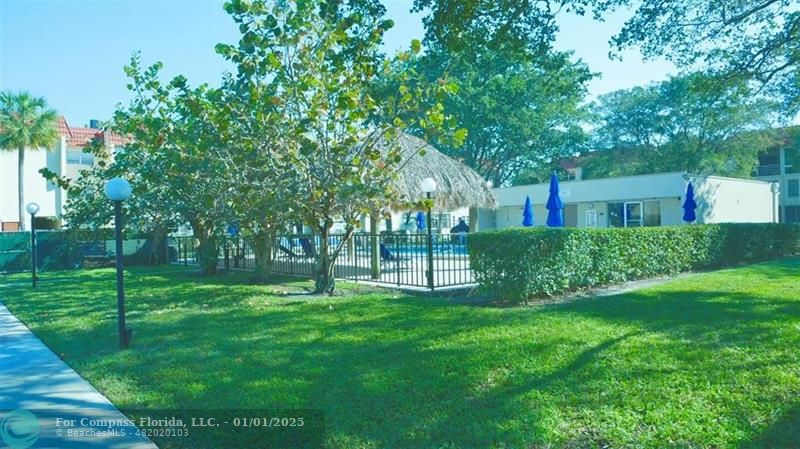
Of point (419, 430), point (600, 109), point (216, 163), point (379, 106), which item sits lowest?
point (419, 430)

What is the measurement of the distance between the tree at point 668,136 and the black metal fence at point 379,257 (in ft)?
91.2

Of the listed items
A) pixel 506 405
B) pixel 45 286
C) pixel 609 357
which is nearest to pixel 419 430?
pixel 506 405

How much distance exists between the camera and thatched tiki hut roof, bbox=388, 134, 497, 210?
15976mm

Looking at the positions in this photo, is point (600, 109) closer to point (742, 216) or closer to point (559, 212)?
point (742, 216)

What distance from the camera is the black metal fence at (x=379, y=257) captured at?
1137 centimetres

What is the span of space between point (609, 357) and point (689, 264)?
9.11 m

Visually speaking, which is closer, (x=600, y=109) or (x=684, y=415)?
(x=684, y=415)

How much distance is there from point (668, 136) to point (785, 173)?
9.82 m

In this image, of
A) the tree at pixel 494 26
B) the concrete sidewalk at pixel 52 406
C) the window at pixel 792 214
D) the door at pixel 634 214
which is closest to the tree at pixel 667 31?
the tree at pixel 494 26

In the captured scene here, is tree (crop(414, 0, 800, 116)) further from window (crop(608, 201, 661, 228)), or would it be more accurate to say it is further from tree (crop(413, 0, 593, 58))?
window (crop(608, 201, 661, 228))

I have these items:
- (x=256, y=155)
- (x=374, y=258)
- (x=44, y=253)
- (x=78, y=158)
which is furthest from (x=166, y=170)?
(x=78, y=158)

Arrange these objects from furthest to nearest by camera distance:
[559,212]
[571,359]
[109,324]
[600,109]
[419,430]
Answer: [600,109]
[559,212]
[109,324]
[571,359]
[419,430]

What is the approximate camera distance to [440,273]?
40.6ft

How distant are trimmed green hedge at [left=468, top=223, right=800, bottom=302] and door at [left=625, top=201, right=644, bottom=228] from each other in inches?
565
